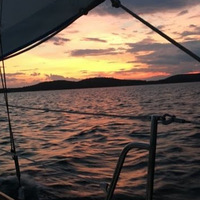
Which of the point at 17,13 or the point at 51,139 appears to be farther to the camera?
the point at 51,139

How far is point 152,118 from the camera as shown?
80.0 inches

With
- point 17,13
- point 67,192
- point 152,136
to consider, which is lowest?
point 67,192

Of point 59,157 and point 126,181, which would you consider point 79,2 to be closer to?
point 126,181

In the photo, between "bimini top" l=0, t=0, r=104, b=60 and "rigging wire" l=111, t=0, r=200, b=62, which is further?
"bimini top" l=0, t=0, r=104, b=60

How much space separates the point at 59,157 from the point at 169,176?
161 inches

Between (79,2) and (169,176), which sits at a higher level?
(79,2)

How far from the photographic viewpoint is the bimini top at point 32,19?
2.95 meters

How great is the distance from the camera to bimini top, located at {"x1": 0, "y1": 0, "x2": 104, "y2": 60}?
2951 millimetres

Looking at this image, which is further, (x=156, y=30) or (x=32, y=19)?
(x=32, y=19)

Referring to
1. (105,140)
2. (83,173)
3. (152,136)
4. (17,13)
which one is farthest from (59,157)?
(152,136)

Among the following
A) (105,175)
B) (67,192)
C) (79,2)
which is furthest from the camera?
(105,175)

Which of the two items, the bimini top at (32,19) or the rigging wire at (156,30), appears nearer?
the rigging wire at (156,30)

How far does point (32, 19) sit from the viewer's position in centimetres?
312

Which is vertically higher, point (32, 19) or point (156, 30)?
point (32, 19)
